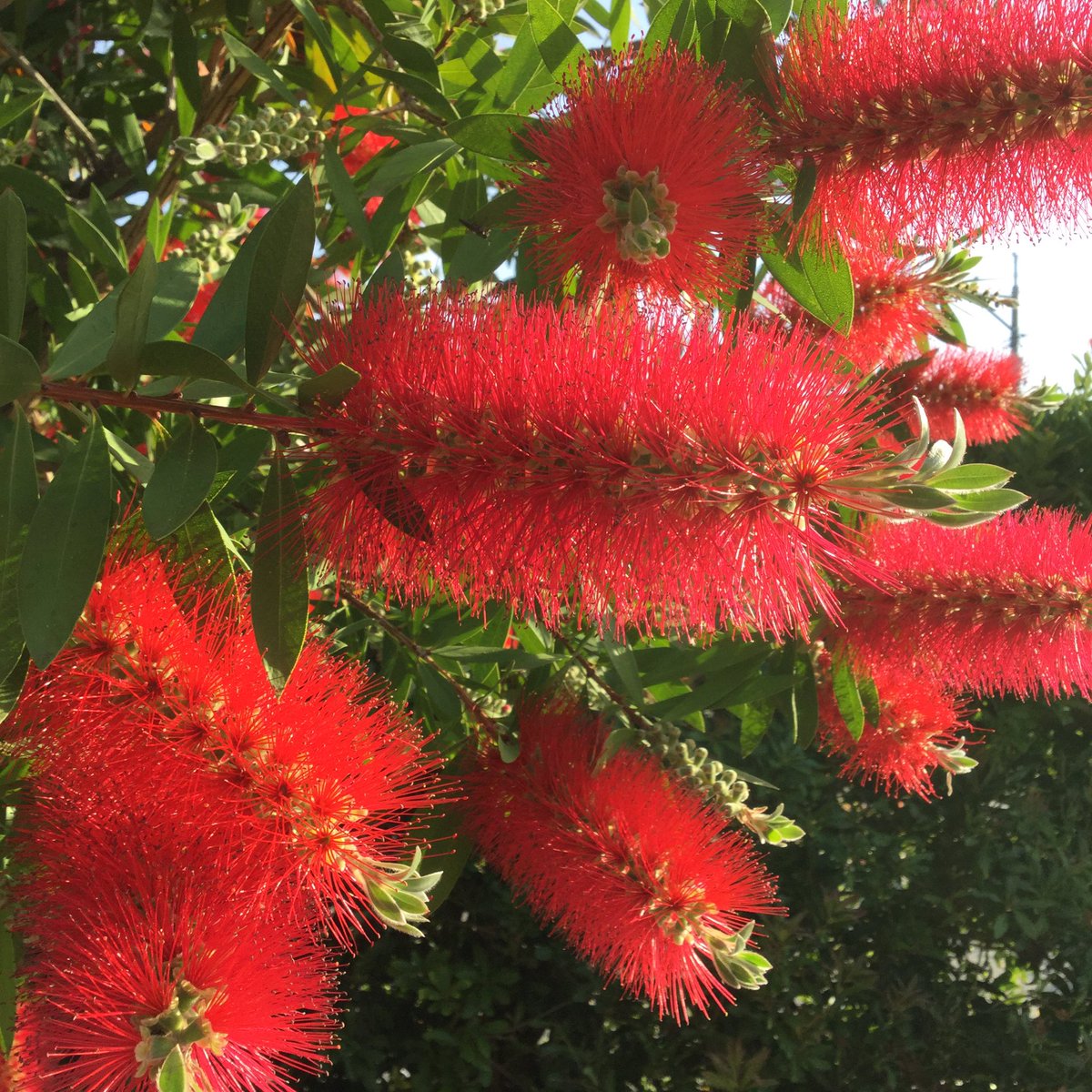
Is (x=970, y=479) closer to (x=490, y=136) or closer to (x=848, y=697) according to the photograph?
(x=490, y=136)

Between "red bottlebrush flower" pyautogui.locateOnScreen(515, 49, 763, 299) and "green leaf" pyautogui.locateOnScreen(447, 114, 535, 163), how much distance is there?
3.0 inches

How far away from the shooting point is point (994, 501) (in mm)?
995

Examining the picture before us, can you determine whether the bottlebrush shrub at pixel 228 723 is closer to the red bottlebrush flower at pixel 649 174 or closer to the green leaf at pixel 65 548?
the green leaf at pixel 65 548

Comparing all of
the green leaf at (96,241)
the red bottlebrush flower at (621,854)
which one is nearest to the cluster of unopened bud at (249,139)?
the green leaf at (96,241)

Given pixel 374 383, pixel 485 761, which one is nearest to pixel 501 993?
pixel 485 761

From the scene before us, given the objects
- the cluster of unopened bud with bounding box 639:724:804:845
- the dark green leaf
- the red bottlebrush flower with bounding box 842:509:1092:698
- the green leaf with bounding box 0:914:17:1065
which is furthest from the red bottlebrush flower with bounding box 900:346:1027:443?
the green leaf with bounding box 0:914:17:1065

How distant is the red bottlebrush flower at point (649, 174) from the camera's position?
1081 millimetres

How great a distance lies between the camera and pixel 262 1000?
1.13 meters

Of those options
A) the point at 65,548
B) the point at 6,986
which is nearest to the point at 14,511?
the point at 65,548

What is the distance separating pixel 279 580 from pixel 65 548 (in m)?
0.19

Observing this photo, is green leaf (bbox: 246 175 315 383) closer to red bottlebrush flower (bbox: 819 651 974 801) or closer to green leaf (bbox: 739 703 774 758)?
red bottlebrush flower (bbox: 819 651 974 801)

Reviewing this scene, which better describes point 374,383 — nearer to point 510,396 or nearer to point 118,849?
point 510,396

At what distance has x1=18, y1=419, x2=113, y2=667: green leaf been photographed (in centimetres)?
91

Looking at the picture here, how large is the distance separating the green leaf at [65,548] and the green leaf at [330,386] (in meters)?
0.20
